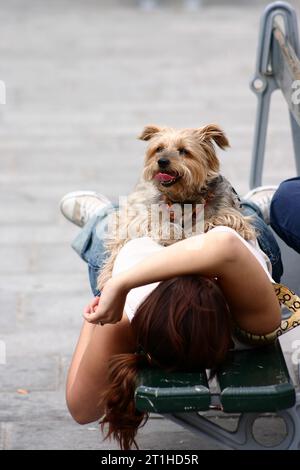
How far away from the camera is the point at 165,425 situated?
3.72 metres

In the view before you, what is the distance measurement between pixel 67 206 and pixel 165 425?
1.00 meters

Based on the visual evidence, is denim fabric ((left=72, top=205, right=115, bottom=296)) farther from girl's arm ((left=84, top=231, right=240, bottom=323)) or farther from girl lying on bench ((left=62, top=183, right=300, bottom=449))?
girl's arm ((left=84, top=231, right=240, bottom=323))

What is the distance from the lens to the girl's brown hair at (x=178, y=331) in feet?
8.57

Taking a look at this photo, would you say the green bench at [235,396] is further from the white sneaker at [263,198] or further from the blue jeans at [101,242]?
the white sneaker at [263,198]

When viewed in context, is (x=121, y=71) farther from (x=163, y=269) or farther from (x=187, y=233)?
(x=163, y=269)

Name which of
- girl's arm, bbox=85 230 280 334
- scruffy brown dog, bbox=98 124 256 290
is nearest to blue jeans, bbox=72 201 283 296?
scruffy brown dog, bbox=98 124 256 290

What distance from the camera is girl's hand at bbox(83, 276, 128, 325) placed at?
108 inches

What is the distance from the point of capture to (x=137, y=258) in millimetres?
2955

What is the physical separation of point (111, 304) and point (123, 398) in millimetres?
250

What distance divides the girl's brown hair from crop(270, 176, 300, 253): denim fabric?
75 cm

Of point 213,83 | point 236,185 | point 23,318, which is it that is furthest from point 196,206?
point 213,83

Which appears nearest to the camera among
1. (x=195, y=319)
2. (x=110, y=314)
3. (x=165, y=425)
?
(x=195, y=319)

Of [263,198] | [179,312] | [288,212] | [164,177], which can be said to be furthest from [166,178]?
[263,198]

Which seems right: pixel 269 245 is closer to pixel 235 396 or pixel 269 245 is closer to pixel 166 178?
pixel 166 178
